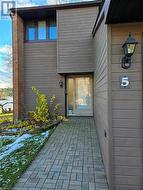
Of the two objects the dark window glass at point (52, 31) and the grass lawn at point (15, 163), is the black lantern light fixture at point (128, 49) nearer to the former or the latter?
the grass lawn at point (15, 163)

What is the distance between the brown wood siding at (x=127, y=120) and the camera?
296 cm

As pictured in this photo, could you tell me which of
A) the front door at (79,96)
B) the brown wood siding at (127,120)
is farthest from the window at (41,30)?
the brown wood siding at (127,120)

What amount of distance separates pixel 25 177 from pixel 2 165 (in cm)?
→ 89

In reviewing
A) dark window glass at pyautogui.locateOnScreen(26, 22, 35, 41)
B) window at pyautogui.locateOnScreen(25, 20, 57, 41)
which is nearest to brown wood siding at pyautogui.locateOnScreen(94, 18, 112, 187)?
window at pyautogui.locateOnScreen(25, 20, 57, 41)

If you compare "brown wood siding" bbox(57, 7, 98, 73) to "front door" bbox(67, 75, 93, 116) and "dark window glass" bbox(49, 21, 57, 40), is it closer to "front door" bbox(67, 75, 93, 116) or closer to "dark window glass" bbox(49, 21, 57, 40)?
"dark window glass" bbox(49, 21, 57, 40)

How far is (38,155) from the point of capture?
4.68 m

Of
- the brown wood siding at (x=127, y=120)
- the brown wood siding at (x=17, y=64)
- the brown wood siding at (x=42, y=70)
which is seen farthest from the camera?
the brown wood siding at (x=42, y=70)

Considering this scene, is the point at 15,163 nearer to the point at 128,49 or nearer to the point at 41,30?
the point at 128,49

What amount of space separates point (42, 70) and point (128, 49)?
749 cm

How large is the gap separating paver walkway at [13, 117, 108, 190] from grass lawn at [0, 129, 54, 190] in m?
0.11

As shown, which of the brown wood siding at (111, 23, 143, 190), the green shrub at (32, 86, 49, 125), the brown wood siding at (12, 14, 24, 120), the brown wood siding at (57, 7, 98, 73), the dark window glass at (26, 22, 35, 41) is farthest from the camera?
the dark window glass at (26, 22, 35, 41)

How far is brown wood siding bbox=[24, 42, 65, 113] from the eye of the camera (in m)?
9.81

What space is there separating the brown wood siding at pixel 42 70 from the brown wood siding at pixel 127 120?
6898 mm

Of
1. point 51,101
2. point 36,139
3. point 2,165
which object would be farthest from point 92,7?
point 2,165
